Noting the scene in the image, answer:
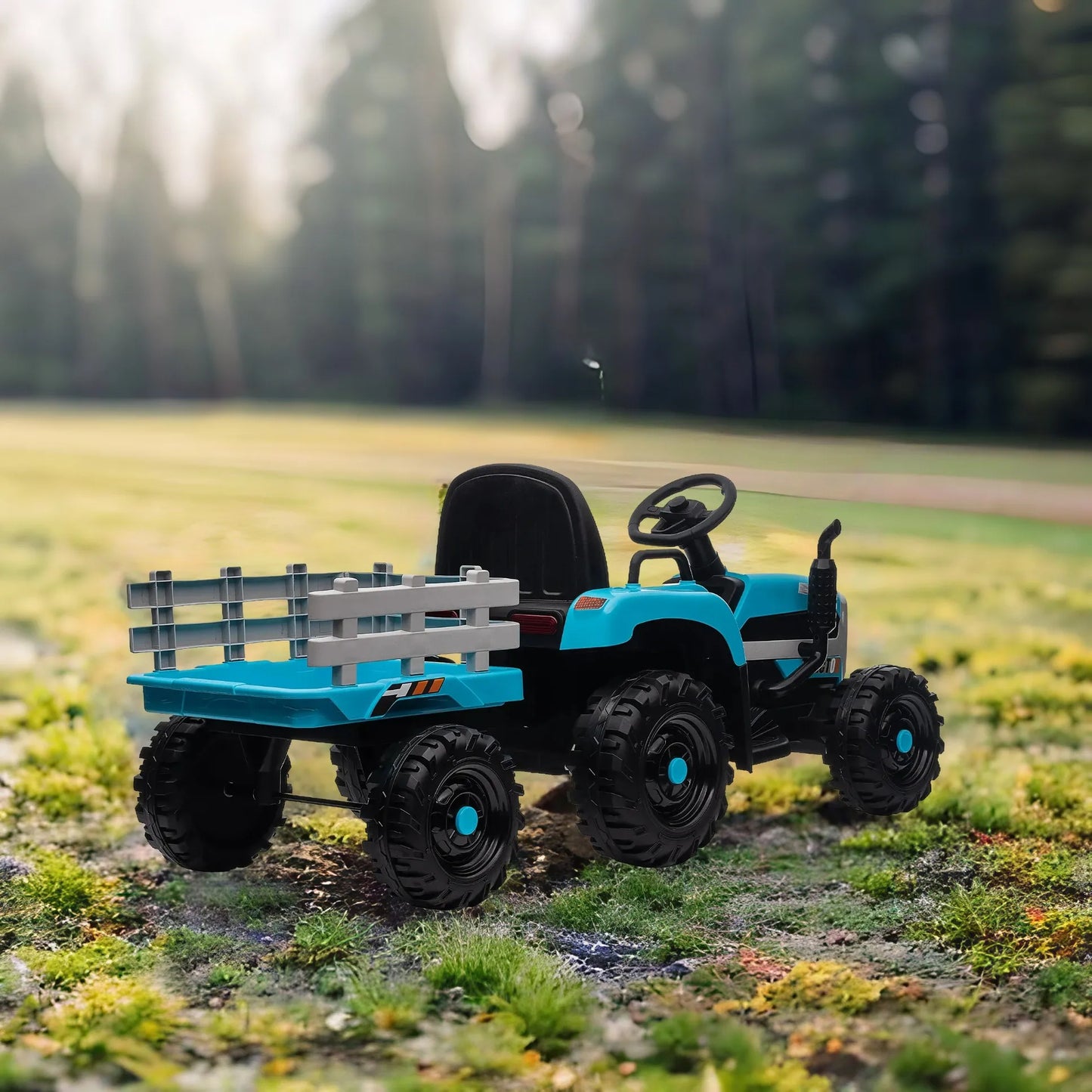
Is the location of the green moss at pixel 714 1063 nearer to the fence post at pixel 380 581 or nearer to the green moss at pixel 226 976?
the green moss at pixel 226 976

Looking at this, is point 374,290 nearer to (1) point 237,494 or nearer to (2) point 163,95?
(2) point 163,95

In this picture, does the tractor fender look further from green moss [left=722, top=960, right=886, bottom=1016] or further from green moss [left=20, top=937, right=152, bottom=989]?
green moss [left=20, top=937, right=152, bottom=989]

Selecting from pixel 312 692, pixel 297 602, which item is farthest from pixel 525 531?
pixel 312 692

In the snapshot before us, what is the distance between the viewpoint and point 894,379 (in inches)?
1021

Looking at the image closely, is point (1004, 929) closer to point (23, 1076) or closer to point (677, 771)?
point (677, 771)

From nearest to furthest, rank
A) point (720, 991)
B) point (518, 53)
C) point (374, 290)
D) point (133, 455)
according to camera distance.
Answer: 1. point (720, 991)
2. point (133, 455)
3. point (518, 53)
4. point (374, 290)

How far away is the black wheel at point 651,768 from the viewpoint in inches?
240

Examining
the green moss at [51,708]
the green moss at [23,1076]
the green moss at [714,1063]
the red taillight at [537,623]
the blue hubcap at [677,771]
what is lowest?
the green moss at [714,1063]

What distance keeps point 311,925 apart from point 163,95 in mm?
33535

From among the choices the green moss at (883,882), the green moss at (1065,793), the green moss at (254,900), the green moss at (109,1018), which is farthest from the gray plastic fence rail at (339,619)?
the green moss at (1065,793)

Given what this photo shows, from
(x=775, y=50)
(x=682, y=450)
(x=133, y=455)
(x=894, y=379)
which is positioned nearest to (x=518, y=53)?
(x=775, y=50)

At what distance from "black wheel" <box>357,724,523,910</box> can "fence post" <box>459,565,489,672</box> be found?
0.29 m

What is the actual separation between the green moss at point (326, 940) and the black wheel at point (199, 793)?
2.37 ft

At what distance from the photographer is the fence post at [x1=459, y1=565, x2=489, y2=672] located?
601cm
